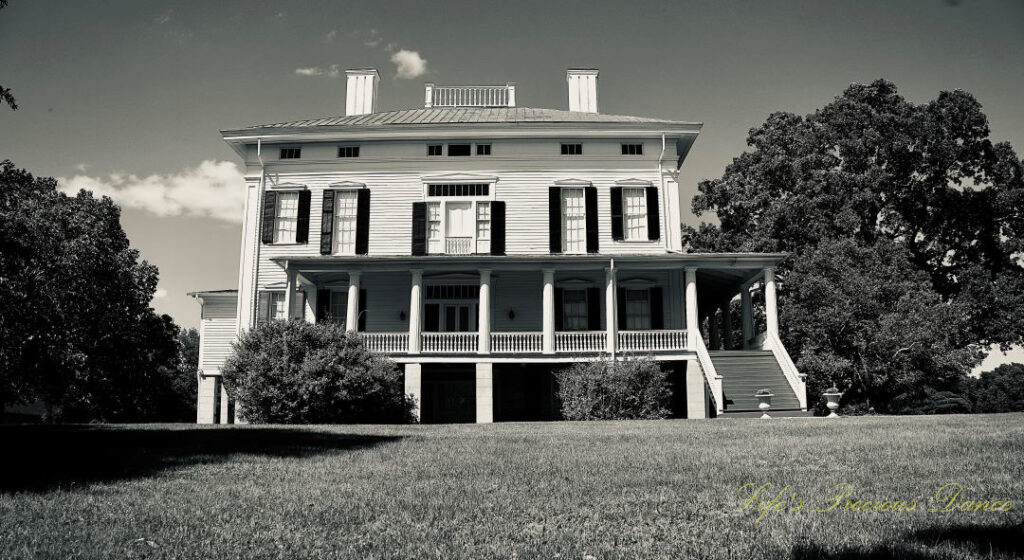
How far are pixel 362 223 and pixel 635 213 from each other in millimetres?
9249

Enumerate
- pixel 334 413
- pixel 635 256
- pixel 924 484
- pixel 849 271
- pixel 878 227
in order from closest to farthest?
pixel 924 484
pixel 334 413
pixel 635 256
pixel 849 271
pixel 878 227

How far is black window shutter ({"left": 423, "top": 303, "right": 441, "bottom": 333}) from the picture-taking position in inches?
1022

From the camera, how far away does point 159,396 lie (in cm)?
3020

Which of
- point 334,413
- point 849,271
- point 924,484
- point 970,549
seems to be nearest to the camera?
point 970,549

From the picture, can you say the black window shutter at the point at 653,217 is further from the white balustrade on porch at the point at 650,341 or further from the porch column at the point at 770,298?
the porch column at the point at 770,298

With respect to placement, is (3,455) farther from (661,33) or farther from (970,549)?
(661,33)

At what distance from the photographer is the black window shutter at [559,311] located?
25422 mm

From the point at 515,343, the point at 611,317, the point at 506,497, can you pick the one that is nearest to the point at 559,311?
the point at 515,343

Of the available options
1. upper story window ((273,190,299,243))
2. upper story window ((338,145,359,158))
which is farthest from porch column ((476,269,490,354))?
upper story window ((273,190,299,243))

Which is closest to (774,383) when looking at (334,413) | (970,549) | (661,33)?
(661,33)

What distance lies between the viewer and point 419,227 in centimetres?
2636

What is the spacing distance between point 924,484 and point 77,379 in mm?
26449

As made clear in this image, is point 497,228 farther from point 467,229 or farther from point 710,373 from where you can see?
point 710,373

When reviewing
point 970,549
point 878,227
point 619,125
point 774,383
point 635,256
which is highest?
point 619,125
